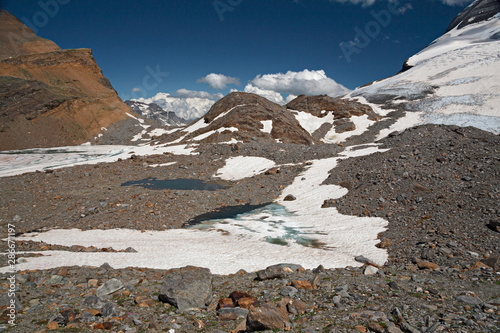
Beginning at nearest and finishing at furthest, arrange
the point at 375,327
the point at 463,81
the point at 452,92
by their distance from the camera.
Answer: the point at 375,327
the point at 452,92
the point at 463,81

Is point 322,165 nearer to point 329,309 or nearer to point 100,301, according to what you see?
point 329,309

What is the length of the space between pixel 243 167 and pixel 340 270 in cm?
2128

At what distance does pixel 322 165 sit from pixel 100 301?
23.3 m

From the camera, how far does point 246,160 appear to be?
31.6 meters

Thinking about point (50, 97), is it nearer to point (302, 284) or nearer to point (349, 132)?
point (349, 132)

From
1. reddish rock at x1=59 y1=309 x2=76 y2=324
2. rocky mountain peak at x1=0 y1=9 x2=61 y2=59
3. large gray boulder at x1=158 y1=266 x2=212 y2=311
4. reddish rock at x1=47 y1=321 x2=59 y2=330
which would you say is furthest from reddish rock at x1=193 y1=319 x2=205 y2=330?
rocky mountain peak at x1=0 y1=9 x2=61 y2=59

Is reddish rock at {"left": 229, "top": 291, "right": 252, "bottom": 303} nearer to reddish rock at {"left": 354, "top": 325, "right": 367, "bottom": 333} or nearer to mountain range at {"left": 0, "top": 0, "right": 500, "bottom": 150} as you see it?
reddish rock at {"left": 354, "top": 325, "right": 367, "bottom": 333}

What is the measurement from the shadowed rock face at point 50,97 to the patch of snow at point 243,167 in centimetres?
5065

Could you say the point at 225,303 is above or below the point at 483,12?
below

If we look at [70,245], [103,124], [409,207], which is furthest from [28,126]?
[409,207]

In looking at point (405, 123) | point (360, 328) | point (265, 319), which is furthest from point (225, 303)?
point (405, 123)

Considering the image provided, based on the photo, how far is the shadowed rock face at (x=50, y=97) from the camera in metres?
59.2

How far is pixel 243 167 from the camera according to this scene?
3003cm

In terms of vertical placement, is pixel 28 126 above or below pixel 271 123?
above
